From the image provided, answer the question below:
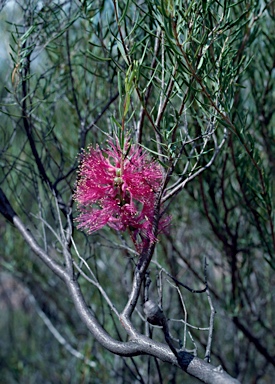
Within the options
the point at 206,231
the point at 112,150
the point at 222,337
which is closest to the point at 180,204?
the point at 206,231

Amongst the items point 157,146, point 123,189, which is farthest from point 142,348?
point 157,146

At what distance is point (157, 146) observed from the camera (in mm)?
1249

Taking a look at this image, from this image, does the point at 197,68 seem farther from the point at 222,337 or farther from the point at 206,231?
the point at 222,337

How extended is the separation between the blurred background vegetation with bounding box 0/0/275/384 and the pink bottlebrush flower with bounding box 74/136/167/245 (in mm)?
55

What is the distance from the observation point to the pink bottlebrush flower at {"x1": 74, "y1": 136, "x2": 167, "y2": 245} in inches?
45.2

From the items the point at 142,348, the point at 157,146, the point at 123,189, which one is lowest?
the point at 142,348

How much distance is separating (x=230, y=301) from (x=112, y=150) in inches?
48.8

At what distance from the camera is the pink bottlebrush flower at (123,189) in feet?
3.76

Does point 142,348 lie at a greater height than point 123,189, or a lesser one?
lesser

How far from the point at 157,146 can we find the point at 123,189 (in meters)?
0.16

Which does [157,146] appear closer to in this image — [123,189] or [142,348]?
[123,189]

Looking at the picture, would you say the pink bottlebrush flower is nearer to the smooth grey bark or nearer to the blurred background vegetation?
the blurred background vegetation

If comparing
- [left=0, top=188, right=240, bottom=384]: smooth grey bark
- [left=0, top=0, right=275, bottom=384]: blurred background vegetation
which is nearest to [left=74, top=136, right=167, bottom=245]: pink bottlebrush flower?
[left=0, top=0, right=275, bottom=384]: blurred background vegetation

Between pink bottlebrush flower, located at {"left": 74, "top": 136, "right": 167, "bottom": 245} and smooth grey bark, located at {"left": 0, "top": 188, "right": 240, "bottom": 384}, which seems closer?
smooth grey bark, located at {"left": 0, "top": 188, "right": 240, "bottom": 384}
